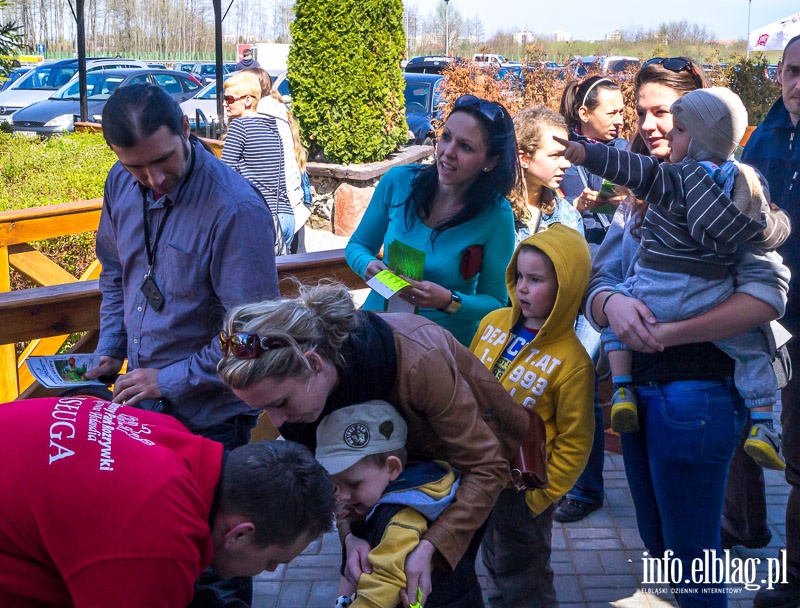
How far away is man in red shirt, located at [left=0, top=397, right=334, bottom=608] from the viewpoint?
1669 mm

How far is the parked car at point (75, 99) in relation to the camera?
1662cm

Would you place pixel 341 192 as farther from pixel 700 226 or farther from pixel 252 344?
pixel 252 344

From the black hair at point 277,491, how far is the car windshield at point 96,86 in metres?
17.6

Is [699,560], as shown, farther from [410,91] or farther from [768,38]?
[768,38]

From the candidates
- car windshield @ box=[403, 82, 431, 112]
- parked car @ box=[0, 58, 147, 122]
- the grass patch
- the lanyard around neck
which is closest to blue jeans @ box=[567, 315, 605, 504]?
the lanyard around neck

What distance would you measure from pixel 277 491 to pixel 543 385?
1089mm

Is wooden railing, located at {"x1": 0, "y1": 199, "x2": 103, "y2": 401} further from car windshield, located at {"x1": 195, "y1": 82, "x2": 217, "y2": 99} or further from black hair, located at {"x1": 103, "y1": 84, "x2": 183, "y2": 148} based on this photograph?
car windshield, located at {"x1": 195, "y1": 82, "x2": 217, "y2": 99}

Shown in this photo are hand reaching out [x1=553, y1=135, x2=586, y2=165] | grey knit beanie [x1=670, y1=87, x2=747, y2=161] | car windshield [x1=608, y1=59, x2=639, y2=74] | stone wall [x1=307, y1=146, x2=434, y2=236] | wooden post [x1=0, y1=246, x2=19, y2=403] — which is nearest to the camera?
hand reaching out [x1=553, y1=135, x2=586, y2=165]

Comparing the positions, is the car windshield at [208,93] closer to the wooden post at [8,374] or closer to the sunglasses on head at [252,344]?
the wooden post at [8,374]

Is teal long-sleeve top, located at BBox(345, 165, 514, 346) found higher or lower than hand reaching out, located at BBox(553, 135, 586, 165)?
lower

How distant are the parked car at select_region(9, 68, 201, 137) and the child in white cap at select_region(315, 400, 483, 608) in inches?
577

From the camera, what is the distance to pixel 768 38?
55.1 feet

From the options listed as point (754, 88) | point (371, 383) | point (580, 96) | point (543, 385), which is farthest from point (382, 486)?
point (754, 88)

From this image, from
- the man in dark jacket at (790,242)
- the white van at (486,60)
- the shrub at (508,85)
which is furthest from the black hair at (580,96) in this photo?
the white van at (486,60)
